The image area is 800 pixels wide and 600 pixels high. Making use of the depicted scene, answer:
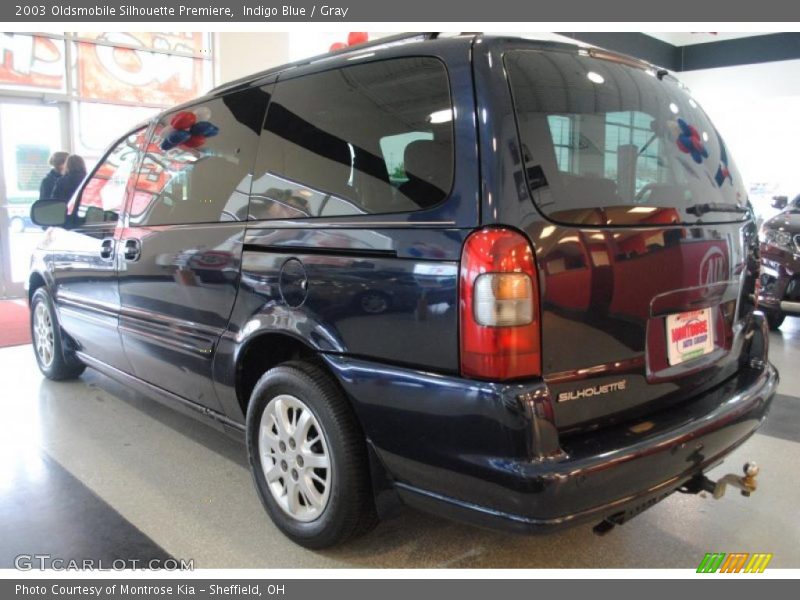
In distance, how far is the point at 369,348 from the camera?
6.09 feet

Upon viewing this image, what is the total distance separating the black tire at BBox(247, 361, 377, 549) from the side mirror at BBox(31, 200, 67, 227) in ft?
6.96

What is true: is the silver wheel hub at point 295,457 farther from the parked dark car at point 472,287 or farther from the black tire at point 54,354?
the black tire at point 54,354

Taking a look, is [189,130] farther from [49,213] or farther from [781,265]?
[781,265]

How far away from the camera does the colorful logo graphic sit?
83.2 inches

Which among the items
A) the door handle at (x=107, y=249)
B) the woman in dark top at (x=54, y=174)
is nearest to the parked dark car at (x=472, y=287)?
the door handle at (x=107, y=249)

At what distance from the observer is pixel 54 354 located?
4.05 m

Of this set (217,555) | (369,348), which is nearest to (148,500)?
(217,555)

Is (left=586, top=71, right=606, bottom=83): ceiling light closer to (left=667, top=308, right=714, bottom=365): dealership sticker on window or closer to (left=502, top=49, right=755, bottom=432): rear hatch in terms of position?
(left=502, top=49, right=755, bottom=432): rear hatch

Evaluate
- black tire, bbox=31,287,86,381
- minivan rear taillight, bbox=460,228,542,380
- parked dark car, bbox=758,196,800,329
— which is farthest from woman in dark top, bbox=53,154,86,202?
parked dark car, bbox=758,196,800,329

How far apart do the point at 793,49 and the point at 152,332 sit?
34.4ft

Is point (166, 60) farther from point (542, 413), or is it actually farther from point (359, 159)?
point (542, 413)

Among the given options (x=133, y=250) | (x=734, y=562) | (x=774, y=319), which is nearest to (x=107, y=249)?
(x=133, y=250)

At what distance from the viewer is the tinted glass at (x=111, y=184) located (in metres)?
3.20

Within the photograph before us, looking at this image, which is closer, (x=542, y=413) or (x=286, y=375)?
(x=542, y=413)
